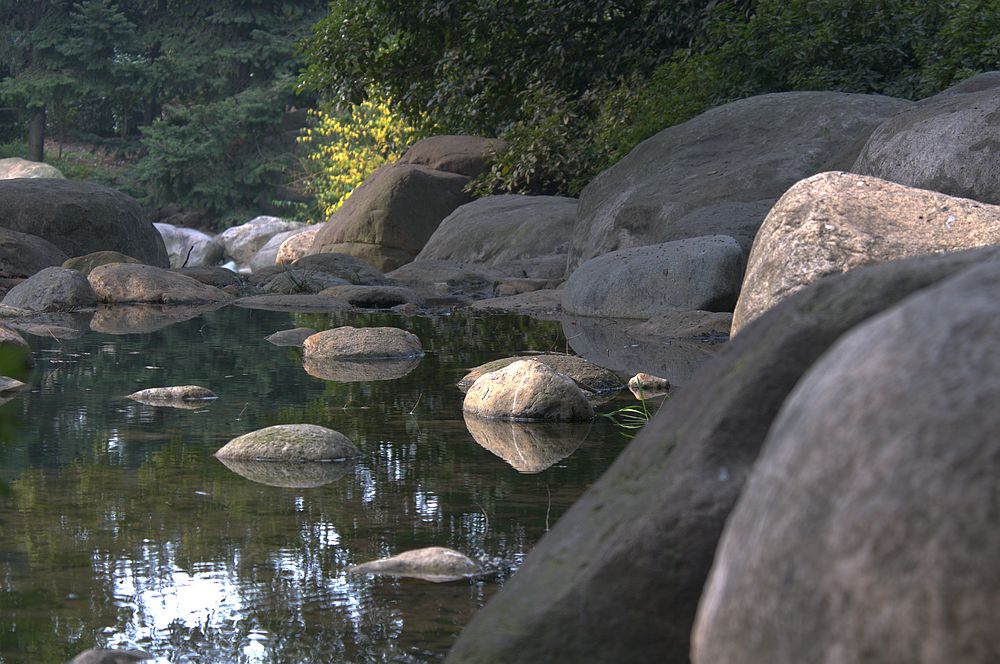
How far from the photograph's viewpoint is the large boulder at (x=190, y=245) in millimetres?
29359

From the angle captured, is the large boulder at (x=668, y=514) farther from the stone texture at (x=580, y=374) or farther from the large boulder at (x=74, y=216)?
the large boulder at (x=74, y=216)

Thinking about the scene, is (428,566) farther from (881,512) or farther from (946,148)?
(946,148)

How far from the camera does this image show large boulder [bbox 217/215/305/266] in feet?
96.1

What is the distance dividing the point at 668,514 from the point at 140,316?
30.7ft

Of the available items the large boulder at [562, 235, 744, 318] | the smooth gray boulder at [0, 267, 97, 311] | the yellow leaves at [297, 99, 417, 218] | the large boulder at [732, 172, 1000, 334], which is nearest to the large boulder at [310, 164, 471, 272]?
the smooth gray boulder at [0, 267, 97, 311]

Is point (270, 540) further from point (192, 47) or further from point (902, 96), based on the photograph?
point (192, 47)

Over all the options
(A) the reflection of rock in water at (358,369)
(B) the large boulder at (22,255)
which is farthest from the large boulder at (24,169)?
(A) the reflection of rock in water at (358,369)

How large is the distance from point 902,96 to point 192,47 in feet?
85.8

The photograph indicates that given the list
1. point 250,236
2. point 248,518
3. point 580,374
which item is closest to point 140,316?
point 580,374

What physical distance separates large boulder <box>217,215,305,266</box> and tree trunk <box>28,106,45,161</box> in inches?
313

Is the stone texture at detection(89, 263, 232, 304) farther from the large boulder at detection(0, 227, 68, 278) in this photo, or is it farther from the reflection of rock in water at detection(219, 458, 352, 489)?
the reflection of rock in water at detection(219, 458, 352, 489)

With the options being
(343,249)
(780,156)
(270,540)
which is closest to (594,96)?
(343,249)

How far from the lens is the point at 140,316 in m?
10.7

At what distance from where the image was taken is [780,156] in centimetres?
1102
